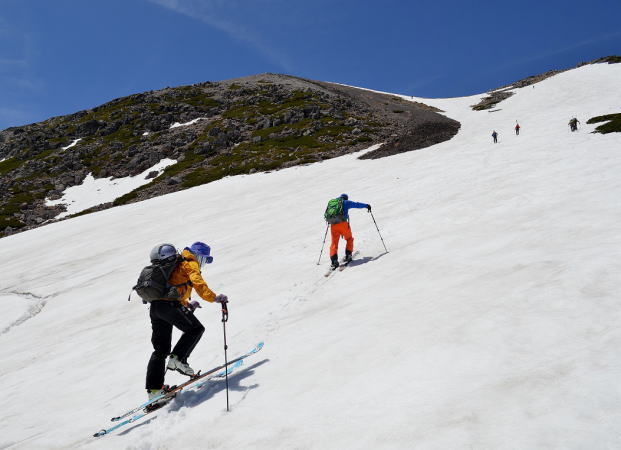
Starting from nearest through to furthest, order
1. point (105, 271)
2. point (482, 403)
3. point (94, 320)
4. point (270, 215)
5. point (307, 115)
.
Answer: point (482, 403)
point (94, 320)
point (105, 271)
point (270, 215)
point (307, 115)

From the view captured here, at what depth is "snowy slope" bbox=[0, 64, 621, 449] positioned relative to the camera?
4656 mm

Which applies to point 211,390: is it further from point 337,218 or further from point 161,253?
point 337,218

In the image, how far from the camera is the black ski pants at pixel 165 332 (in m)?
7.01

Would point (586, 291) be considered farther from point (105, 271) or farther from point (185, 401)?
point (105, 271)

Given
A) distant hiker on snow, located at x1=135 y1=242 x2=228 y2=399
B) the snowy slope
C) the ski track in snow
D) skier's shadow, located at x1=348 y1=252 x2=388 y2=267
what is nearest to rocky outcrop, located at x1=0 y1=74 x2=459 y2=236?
the snowy slope

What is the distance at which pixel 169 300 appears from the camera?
700 cm

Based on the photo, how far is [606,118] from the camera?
3294 cm

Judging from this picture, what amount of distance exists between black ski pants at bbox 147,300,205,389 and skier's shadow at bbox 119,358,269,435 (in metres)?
0.53

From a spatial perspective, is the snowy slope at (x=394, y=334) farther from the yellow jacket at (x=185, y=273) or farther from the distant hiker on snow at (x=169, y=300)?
the yellow jacket at (x=185, y=273)

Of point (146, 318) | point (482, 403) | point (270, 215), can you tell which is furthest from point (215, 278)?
point (482, 403)

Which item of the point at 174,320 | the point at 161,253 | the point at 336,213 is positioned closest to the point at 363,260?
the point at 336,213

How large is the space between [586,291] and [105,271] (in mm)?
25746

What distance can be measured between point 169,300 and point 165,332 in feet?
2.23

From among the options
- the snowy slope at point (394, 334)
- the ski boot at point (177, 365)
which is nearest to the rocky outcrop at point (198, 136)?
the snowy slope at point (394, 334)
